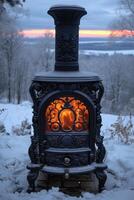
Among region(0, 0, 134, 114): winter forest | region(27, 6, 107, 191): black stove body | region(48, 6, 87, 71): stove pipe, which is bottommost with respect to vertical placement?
region(0, 0, 134, 114): winter forest

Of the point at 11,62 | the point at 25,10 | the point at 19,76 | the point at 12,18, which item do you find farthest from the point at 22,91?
the point at 25,10

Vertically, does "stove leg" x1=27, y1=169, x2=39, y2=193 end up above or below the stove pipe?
below

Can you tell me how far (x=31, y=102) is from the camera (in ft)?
88.8

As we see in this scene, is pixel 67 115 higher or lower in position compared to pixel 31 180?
higher

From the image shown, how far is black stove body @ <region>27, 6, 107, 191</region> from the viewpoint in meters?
5.02

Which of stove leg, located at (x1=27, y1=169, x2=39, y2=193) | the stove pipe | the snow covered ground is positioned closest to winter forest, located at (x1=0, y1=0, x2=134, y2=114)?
the snow covered ground

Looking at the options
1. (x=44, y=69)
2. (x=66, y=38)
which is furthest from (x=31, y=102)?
(x=66, y=38)

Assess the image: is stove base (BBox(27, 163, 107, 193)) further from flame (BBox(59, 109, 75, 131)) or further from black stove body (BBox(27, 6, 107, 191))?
flame (BBox(59, 109, 75, 131))

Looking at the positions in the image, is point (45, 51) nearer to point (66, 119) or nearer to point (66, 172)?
point (66, 119)

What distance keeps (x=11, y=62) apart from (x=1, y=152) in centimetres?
2471

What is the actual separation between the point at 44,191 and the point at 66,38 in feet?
6.06

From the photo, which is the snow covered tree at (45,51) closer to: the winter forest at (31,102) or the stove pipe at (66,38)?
the winter forest at (31,102)

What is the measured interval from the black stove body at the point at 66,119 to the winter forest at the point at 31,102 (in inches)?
14.1

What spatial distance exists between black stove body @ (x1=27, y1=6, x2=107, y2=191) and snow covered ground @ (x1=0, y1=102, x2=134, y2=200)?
11.1 inches
